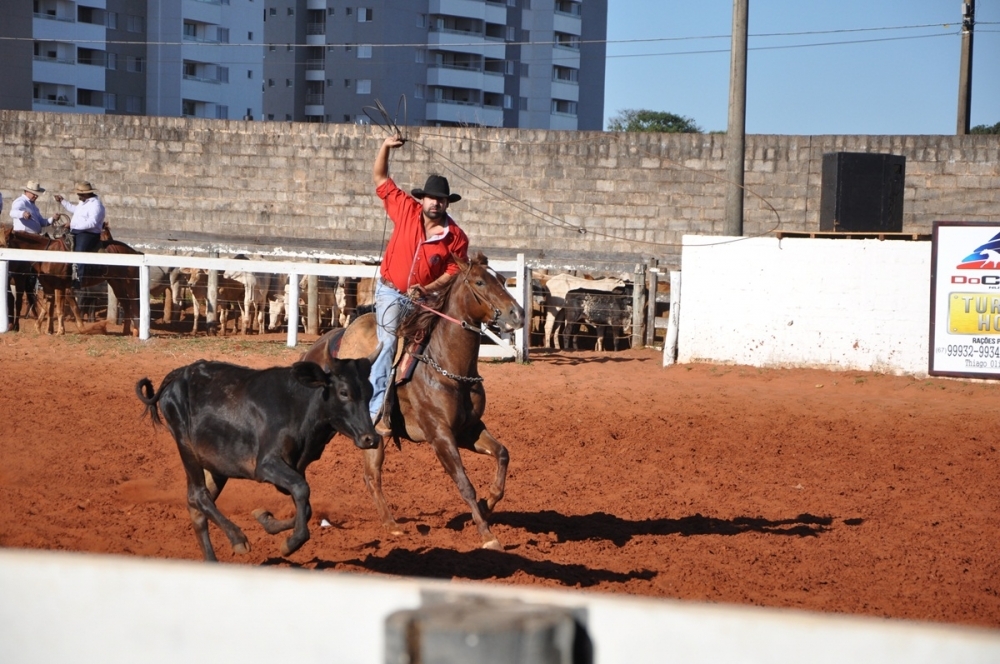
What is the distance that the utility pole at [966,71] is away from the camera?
74.4 feet

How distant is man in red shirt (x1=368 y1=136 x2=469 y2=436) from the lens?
305 inches

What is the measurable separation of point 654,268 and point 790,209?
406 centimetres

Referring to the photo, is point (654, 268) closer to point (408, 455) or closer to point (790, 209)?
point (790, 209)

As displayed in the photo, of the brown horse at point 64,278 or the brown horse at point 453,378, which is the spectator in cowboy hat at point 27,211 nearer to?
the brown horse at point 64,278

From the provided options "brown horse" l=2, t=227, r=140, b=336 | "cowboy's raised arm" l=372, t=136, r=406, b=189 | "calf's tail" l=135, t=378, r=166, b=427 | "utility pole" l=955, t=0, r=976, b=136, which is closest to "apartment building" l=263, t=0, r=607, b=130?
"utility pole" l=955, t=0, r=976, b=136

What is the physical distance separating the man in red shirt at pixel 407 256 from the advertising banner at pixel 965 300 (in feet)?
29.9

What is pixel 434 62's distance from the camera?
260 feet

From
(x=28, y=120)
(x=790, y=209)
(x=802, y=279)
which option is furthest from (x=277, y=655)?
(x=28, y=120)

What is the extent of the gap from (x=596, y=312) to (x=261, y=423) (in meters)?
12.2

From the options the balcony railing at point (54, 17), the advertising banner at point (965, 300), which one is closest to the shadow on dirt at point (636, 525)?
the advertising banner at point (965, 300)

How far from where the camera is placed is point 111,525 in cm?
758

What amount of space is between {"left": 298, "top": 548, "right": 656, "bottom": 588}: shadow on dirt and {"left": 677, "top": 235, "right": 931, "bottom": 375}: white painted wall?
950 cm

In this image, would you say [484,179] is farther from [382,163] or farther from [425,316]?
[425,316]

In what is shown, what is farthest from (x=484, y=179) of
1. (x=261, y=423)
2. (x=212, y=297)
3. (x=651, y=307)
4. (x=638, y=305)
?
(x=261, y=423)
